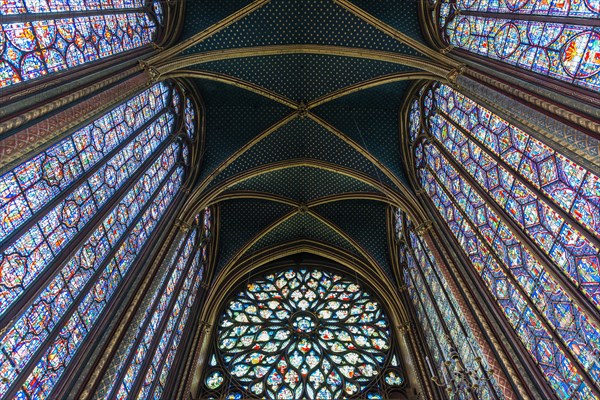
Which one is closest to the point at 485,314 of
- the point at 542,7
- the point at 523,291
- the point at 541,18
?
the point at 523,291

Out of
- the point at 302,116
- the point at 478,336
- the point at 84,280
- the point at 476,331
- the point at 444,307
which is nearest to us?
the point at 84,280

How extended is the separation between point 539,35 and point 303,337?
34.7 feet

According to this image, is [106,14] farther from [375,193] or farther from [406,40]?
[375,193]

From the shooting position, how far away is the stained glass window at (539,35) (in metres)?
6.71

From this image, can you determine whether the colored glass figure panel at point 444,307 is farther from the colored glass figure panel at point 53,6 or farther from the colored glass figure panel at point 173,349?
the colored glass figure panel at point 53,6

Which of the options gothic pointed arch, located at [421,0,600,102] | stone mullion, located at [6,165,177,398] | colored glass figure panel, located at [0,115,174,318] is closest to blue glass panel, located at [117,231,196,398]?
stone mullion, located at [6,165,177,398]

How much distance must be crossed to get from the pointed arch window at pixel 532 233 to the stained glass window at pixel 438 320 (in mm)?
1192

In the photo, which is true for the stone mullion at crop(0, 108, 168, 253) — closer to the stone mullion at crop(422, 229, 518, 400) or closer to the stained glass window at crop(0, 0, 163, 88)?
the stained glass window at crop(0, 0, 163, 88)

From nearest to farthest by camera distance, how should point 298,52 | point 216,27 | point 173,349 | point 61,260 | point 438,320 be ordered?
point 61,260
point 438,320
point 216,27
point 173,349
point 298,52

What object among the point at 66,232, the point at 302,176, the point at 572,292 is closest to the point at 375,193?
the point at 302,176

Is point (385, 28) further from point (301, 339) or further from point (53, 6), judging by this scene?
point (301, 339)

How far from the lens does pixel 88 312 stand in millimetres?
8188

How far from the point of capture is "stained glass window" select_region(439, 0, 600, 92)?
6.71m

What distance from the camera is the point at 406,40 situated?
11.5 m
